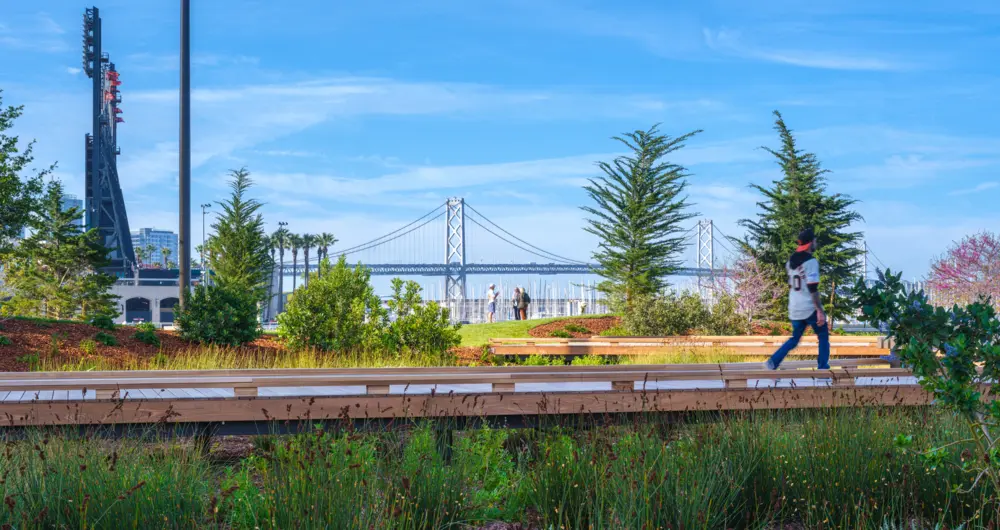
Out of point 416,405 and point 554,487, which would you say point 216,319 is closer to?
point 416,405

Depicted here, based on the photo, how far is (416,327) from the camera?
539 inches

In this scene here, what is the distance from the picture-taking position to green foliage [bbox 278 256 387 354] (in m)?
14.0

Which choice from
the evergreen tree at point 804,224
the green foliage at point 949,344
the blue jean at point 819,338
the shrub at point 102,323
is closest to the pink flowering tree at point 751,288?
the evergreen tree at point 804,224

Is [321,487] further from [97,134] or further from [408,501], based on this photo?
[97,134]

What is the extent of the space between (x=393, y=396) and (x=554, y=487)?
86.4 inches

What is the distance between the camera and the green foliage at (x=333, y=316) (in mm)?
13984

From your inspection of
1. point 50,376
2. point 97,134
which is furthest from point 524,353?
point 97,134

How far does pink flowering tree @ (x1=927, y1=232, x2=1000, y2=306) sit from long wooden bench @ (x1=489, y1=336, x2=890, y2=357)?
606 inches

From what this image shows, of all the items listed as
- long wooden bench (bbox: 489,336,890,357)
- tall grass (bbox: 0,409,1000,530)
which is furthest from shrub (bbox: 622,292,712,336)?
tall grass (bbox: 0,409,1000,530)

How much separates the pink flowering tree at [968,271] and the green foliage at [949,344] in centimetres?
2794

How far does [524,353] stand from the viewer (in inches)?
605

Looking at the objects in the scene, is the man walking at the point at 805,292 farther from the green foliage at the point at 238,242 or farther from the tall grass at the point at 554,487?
the green foliage at the point at 238,242

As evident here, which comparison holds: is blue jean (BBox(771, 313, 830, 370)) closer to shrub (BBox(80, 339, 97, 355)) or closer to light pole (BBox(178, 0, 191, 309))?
light pole (BBox(178, 0, 191, 309))

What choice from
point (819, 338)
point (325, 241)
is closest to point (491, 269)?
point (325, 241)
